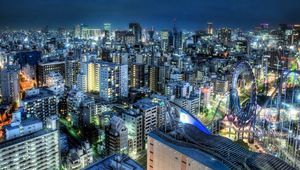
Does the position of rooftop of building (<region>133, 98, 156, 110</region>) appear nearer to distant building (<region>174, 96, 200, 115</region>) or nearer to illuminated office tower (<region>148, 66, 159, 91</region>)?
distant building (<region>174, 96, 200, 115</region>)

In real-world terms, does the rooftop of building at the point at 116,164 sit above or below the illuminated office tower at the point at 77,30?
below

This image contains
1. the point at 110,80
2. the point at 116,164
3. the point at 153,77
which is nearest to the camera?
the point at 116,164

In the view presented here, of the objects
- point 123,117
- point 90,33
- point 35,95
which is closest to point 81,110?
point 35,95

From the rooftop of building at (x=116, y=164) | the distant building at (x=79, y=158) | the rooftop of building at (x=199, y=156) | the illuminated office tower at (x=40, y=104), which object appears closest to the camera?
the rooftop of building at (x=199, y=156)

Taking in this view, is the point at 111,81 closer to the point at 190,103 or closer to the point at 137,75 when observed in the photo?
the point at 137,75

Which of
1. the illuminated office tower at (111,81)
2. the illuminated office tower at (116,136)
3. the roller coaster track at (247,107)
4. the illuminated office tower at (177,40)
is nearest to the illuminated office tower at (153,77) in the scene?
the illuminated office tower at (111,81)

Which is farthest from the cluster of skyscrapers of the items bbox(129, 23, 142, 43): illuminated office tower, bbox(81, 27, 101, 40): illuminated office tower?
bbox(81, 27, 101, 40): illuminated office tower

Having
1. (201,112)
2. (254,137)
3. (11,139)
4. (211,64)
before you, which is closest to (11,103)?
(11,139)

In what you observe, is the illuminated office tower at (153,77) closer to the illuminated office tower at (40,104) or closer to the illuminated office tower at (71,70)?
the illuminated office tower at (71,70)
